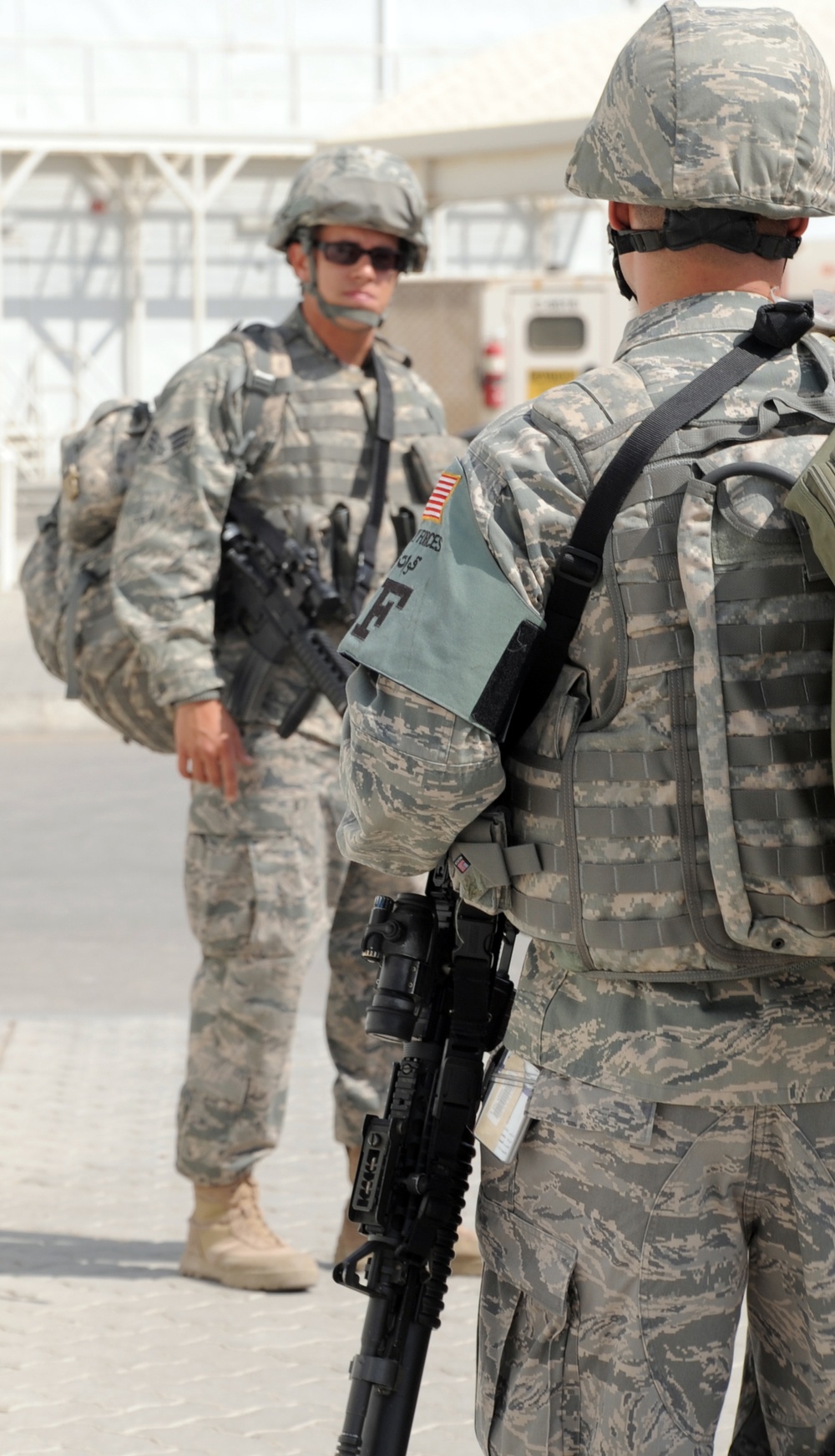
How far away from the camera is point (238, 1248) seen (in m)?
3.68

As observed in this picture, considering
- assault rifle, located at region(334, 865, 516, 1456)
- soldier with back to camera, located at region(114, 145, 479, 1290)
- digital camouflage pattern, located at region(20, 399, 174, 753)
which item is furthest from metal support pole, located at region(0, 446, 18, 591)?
assault rifle, located at region(334, 865, 516, 1456)

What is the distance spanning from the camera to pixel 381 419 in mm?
3764

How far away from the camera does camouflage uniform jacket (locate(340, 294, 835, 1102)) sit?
1.85 meters

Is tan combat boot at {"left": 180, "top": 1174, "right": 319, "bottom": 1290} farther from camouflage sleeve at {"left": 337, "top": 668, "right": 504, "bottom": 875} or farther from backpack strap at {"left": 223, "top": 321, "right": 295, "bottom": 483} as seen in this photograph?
camouflage sleeve at {"left": 337, "top": 668, "right": 504, "bottom": 875}

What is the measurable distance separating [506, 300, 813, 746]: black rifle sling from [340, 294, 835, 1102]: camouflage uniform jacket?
15 mm

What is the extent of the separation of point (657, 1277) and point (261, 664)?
1996 millimetres

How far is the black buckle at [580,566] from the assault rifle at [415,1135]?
0.45 metres

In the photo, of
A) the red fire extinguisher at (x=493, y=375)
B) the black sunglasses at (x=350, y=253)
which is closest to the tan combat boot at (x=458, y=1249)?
the black sunglasses at (x=350, y=253)

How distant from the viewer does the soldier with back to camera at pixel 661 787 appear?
72.0 inches

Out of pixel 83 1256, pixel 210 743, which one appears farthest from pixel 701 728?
pixel 83 1256

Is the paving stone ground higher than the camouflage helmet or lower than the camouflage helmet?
lower

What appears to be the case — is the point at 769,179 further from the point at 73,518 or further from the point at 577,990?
the point at 73,518

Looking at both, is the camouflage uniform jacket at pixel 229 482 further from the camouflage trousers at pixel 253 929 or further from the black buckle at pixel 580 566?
the black buckle at pixel 580 566

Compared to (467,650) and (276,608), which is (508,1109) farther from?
(276,608)
